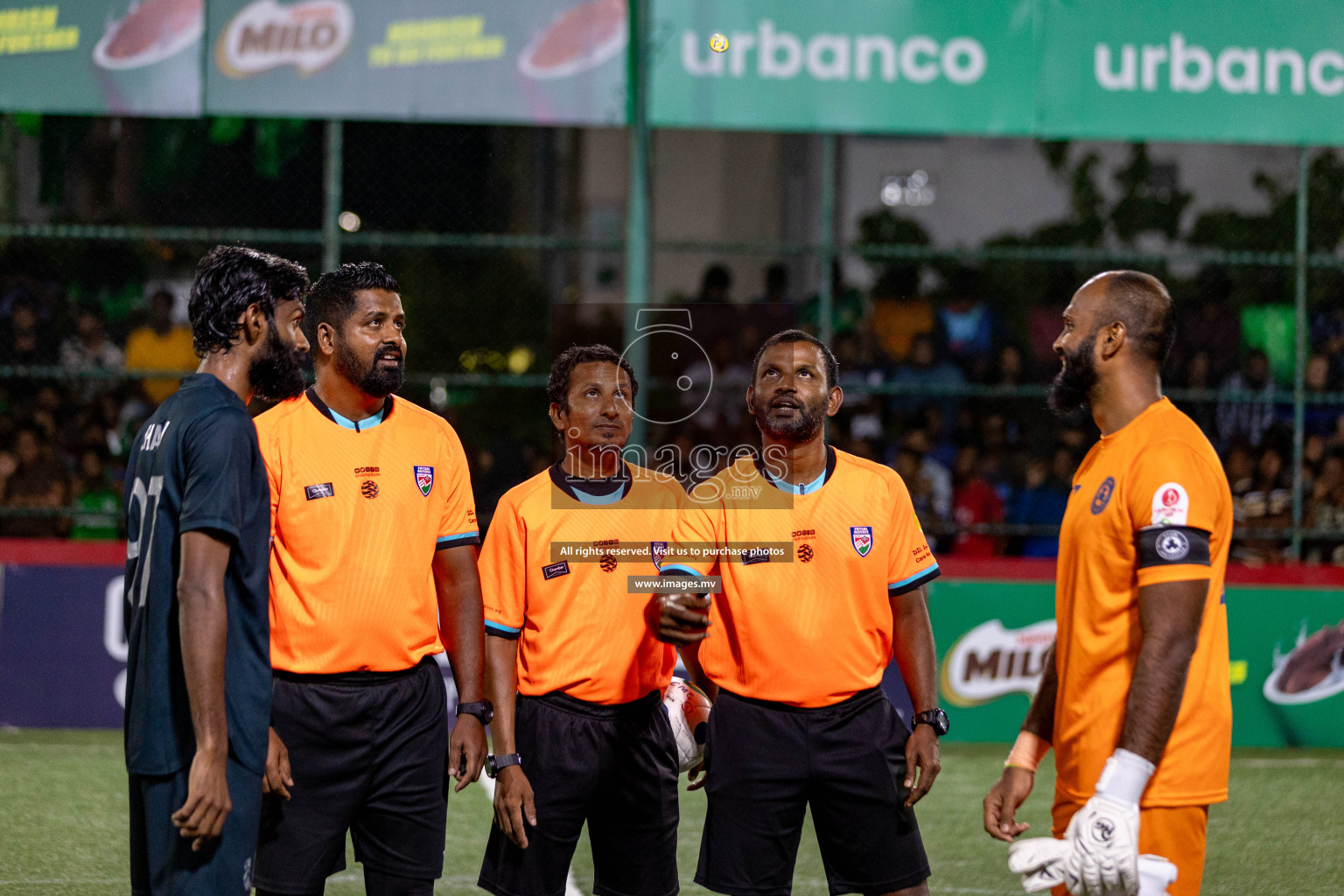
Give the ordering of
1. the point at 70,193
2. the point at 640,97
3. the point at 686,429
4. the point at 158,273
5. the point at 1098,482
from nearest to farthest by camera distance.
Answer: the point at 1098,482
the point at 640,97
the point at 686,429
the point at 158,273
the point at 70,193

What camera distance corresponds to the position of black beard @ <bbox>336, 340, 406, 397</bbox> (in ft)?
13.9

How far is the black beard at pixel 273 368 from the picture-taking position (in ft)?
11.5

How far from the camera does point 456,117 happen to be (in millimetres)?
9438

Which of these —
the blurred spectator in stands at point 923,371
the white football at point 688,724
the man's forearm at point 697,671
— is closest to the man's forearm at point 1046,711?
the man's forearm at point 697,671

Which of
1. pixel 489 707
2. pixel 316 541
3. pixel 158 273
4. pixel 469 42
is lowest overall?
pixel 489 707

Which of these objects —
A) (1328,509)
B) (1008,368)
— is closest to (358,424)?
(1008,368)

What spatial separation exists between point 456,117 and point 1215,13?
5.33 meters

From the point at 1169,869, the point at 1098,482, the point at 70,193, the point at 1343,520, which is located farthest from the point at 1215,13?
the point at 70,193

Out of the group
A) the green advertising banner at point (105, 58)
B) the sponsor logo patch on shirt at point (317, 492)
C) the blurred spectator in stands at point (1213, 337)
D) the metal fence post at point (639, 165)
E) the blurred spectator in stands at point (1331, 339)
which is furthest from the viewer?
the blurred spectator in stands at point (1213, 337)

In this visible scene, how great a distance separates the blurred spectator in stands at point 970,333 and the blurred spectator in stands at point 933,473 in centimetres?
114

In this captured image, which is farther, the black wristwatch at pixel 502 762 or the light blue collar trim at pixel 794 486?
the light blue collar trim at pixel 794 486

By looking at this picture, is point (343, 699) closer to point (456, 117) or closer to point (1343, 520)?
point (456, 117)

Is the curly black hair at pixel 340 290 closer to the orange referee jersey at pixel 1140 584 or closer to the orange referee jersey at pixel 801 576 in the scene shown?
the orange referee jersey at pixel 801 576

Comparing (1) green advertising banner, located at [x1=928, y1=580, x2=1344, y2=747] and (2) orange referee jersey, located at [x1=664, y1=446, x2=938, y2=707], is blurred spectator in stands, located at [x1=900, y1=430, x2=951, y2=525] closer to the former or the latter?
(1) green advertising banner, located at [x1=928, y1=580, x2=1344, y2=747]
